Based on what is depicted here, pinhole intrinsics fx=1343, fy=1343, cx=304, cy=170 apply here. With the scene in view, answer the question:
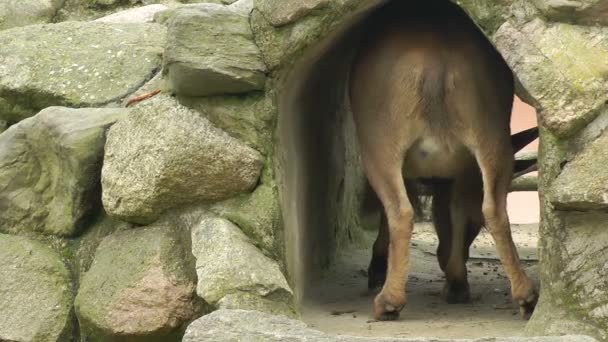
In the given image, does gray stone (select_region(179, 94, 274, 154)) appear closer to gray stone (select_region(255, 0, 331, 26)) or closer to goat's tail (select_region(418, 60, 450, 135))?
gray stone (select_region(255, 0, 331, 26))

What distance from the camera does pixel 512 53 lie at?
16.4 feet

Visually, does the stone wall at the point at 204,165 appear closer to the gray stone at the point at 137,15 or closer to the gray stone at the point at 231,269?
the gray stone at the point at 231,269

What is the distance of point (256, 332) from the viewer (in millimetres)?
Result: 4570

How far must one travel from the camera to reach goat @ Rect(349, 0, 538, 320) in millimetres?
5477

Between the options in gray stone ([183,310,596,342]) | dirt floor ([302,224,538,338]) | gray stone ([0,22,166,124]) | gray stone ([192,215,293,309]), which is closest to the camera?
gray stone ([183,310,596,342])

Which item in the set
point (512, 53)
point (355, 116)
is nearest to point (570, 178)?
point (512, 53)

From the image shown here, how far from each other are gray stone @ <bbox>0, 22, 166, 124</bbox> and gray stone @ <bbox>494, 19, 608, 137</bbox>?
6.24 ft

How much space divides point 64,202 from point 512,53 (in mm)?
2036

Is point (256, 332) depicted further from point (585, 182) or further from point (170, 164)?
point (585, 182)

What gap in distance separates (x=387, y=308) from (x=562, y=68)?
4.32 feet

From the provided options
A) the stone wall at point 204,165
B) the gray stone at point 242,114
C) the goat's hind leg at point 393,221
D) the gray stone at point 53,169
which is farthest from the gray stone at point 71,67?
the goat's hind leg at point 393,221

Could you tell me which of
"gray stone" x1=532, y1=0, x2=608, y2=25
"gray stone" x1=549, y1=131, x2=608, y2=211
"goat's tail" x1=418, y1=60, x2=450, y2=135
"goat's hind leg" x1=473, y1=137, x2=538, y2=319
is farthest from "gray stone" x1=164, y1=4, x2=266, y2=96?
"gray stone" x1=549, y1=131, x2=608, y2=211

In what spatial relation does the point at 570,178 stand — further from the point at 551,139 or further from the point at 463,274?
the point at 463,274

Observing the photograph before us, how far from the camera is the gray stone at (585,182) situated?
473 cm
